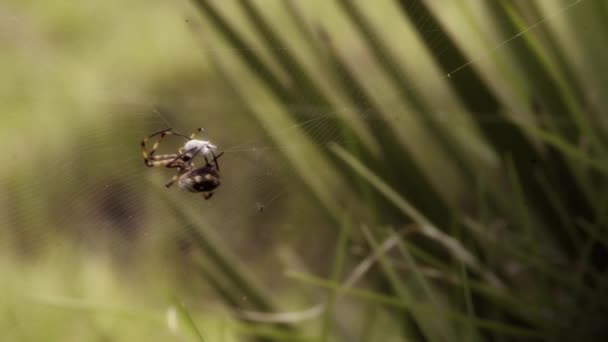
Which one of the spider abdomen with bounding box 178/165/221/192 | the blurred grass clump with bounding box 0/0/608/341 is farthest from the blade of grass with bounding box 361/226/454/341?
the spider abdomen with bounding box 178/165/221/192

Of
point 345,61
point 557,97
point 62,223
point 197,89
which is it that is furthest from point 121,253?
point 557,97

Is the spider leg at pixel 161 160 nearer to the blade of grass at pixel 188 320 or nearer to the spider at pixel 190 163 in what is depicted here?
the spider at pixel 190 163

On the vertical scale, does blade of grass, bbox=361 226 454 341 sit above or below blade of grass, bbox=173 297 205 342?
below

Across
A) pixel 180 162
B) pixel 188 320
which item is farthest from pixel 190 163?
pixel 188 320

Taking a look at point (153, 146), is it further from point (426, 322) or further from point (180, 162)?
point (426, 322)

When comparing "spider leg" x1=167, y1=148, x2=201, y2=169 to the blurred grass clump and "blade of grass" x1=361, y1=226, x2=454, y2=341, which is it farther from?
"blade of grass" x1=361, y1=226, x2=454, y2=341

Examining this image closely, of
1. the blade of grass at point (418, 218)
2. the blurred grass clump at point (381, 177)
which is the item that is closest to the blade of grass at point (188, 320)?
the blurred grass clump at point (381, 177)
